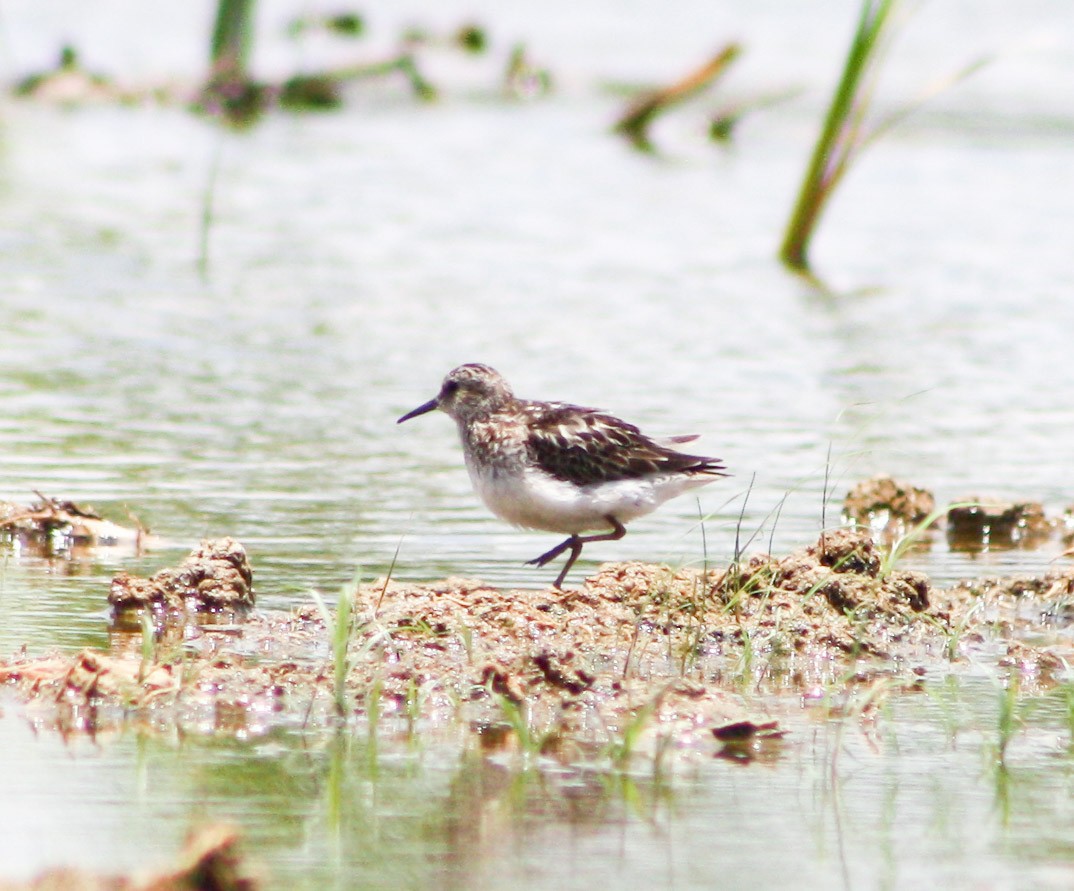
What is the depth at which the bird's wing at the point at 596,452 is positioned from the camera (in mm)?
6840

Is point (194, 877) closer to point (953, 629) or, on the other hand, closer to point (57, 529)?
point (953, 629)

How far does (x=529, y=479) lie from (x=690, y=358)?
4.41 meters

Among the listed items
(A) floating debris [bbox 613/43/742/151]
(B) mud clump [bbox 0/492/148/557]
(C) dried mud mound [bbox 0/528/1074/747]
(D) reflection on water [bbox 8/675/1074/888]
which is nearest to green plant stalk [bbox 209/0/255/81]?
(A) floating debris [bbox 613/43/742/151]

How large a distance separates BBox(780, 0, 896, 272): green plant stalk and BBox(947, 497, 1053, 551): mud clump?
4804 millimetres

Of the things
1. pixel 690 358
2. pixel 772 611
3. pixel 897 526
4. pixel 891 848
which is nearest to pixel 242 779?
pixel 891 848

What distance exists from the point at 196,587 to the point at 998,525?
11.0ft

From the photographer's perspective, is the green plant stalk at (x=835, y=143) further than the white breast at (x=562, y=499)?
Yes

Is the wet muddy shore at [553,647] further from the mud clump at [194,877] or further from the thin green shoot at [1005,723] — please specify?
the mud clump at [194,877]

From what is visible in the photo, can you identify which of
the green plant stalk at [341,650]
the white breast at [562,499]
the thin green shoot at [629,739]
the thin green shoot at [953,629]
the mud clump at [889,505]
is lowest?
the thin green shoot at [629,739]

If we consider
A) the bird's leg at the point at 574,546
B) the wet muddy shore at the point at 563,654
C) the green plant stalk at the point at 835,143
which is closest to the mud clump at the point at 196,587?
the wet muddy shore at the point at 563,654

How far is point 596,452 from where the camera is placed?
22.5ft

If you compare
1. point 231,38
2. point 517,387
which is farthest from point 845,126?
point 231,38

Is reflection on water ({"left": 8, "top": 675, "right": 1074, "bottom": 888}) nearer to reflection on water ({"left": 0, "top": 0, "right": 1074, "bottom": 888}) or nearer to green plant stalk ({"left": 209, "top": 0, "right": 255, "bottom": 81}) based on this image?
reflection on water ({"left": 0, "top": 0, "right": 1074, "bottom": 888})

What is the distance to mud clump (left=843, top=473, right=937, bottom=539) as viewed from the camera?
26.0 feet
